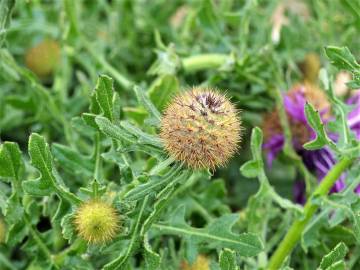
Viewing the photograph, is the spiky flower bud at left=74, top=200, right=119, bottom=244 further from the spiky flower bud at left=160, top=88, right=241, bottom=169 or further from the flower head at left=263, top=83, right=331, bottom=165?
the flower head at left=263, top=83, right=331, bottom=165

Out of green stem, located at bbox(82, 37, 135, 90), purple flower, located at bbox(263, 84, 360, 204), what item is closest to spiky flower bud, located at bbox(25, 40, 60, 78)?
green stem, located at bbox(82, 37, 135, 90)

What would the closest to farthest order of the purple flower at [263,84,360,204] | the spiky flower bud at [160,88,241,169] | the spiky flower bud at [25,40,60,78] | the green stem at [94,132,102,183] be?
1. the spiky flower bud at [160,88,241,169]
2. the green stem at [94,132,102,183]
3. the purple flower at [263,84,360,204]
4. the spiky flower bud at [25,40,60,78]

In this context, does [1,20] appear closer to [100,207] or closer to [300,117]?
[100,207]

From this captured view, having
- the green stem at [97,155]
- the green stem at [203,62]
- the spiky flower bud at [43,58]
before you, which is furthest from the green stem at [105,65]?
the green stem at [97,155]

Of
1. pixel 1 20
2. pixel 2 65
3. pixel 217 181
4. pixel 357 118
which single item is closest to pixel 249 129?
pixel 357 118

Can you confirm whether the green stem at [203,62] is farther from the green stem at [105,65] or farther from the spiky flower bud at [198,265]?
the spiky flower bud at [198,265]

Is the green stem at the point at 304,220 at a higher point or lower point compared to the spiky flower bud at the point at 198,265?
higher

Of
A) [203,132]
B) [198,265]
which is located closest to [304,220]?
[198,265]
